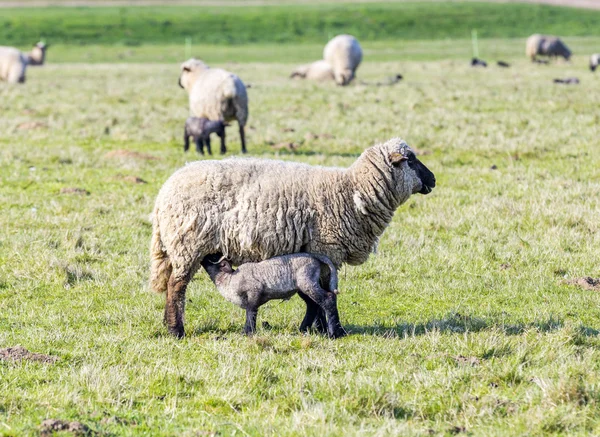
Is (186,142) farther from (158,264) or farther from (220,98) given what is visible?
(158,264)

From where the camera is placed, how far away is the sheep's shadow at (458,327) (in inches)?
296

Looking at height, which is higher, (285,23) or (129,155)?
(285,23)

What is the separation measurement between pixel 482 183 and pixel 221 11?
77477 mm

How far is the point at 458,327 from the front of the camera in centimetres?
772

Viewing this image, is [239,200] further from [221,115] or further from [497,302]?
[221,115]

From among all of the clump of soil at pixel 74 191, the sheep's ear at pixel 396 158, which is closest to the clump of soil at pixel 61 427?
the sheep's ear at pixel 396 158

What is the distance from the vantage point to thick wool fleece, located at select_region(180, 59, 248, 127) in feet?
56.2

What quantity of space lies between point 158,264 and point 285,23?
7204 cm

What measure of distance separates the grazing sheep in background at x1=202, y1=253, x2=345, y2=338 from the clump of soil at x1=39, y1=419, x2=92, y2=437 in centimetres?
241

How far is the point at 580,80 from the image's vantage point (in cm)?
3222

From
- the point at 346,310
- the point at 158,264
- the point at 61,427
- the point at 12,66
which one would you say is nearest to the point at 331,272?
the point at 346,310

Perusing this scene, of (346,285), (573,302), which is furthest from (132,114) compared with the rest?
(573,302)

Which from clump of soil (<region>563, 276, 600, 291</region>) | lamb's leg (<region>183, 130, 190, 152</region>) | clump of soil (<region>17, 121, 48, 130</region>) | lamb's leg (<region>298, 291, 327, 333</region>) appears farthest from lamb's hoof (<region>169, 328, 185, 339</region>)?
clump of soil (<region>17, 121, 48, 130</region>)

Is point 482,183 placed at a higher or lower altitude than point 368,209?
lower
